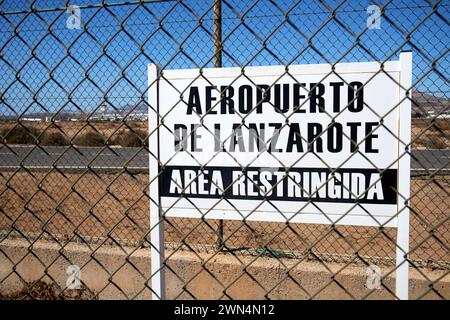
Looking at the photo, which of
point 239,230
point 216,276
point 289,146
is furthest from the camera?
point 239,230

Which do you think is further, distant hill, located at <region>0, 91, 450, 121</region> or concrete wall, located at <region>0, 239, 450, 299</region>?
concrete wall, located at <region>0, 239, 450, 299</region>

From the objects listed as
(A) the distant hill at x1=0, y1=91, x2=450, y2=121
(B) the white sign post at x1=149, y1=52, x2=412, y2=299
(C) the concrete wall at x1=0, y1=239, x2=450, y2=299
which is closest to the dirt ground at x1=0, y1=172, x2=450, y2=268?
(C) the concrete wall at x1=0, y1=239, x2=450, y2=299

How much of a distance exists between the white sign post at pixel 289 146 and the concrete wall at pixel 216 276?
90cm

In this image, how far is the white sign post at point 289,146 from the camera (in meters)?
1.93

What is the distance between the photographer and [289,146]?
80.4 inches

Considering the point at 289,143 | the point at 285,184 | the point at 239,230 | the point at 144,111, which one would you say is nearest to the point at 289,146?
the point at 289,143

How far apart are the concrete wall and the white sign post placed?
2.94ft

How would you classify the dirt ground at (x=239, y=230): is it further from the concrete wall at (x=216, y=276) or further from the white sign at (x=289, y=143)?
the white sign at (x=289, y=143)

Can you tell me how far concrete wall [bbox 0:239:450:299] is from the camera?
300cm

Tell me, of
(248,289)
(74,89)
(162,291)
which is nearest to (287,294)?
(248,289)

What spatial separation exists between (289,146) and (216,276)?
1.74 meters

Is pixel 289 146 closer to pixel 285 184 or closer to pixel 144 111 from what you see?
pixel 285 184

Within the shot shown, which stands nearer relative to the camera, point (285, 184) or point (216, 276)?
point (285, 184)

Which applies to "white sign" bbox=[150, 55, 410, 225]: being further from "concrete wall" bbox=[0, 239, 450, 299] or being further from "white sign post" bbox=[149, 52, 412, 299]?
"concrete wall" bbox=[0, 239, 450, 299]
